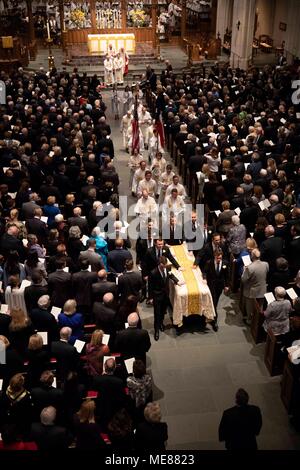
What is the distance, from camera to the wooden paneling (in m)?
27.6

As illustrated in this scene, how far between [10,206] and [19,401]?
505 centimetres

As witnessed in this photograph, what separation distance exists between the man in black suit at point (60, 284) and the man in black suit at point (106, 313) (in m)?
0.80

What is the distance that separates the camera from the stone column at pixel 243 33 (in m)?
24.1

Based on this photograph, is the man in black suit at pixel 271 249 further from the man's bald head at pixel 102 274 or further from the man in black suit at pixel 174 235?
the man's bald head at pixel 102 274

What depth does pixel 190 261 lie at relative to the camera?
968cm

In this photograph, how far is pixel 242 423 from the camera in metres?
5.98

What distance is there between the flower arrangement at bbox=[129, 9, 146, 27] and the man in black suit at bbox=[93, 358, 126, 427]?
24927mm

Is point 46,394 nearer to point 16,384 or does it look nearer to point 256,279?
point 16,384

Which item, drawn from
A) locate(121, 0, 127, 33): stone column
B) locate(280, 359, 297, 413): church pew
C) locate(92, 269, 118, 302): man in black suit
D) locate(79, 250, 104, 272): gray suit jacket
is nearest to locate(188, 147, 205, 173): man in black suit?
locate(79, 250, 104, 272): gray suit jacket

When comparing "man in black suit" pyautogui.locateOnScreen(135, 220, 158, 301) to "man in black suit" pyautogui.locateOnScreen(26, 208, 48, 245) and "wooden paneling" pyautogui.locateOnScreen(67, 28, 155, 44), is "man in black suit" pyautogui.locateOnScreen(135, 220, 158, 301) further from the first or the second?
"wooden paneling" pyautogui.locateOnScreen(67, 28, 155, 44)

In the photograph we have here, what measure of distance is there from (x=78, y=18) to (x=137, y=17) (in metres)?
3.07
